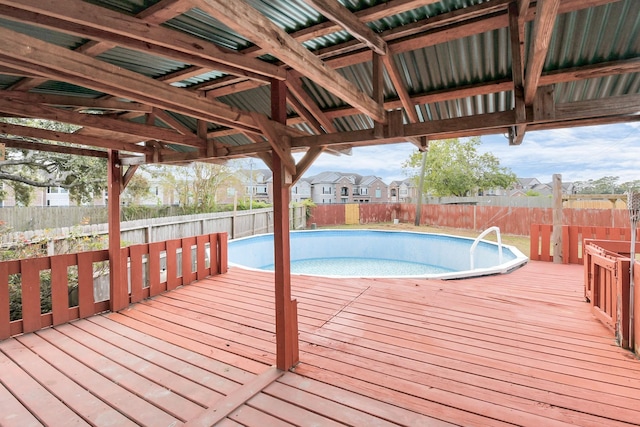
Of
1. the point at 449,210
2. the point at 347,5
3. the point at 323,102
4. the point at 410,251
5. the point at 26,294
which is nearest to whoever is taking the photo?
the point at 347,5

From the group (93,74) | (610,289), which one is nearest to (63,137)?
(93,74)

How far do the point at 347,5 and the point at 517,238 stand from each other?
44.5 feet

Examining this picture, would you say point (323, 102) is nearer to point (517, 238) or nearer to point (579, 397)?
point (579, 397)

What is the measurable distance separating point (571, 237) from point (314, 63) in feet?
22.3

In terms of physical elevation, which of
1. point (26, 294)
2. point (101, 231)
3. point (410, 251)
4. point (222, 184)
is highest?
point (222, 184)

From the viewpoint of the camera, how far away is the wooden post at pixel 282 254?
263cm

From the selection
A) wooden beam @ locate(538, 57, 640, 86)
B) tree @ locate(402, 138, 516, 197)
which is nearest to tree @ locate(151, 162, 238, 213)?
wooden beam @ locate(538, 57, 640, 86)

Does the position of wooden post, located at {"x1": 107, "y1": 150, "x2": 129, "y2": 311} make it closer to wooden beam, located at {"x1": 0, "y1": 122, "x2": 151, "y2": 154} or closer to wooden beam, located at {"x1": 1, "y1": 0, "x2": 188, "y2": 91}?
wooden beam, located at {"x1": 0, "y1": 122, "x2": 151, "y2": 154}

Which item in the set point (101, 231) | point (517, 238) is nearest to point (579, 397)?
point (101, 231)

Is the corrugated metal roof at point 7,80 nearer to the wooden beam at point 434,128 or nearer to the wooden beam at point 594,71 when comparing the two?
the wooden beam at point 434,128

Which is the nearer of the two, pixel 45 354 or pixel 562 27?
pixel 562 27

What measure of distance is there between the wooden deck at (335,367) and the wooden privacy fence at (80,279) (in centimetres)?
18

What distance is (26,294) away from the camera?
3305mm

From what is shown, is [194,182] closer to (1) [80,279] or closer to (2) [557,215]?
(1) [80,279]
